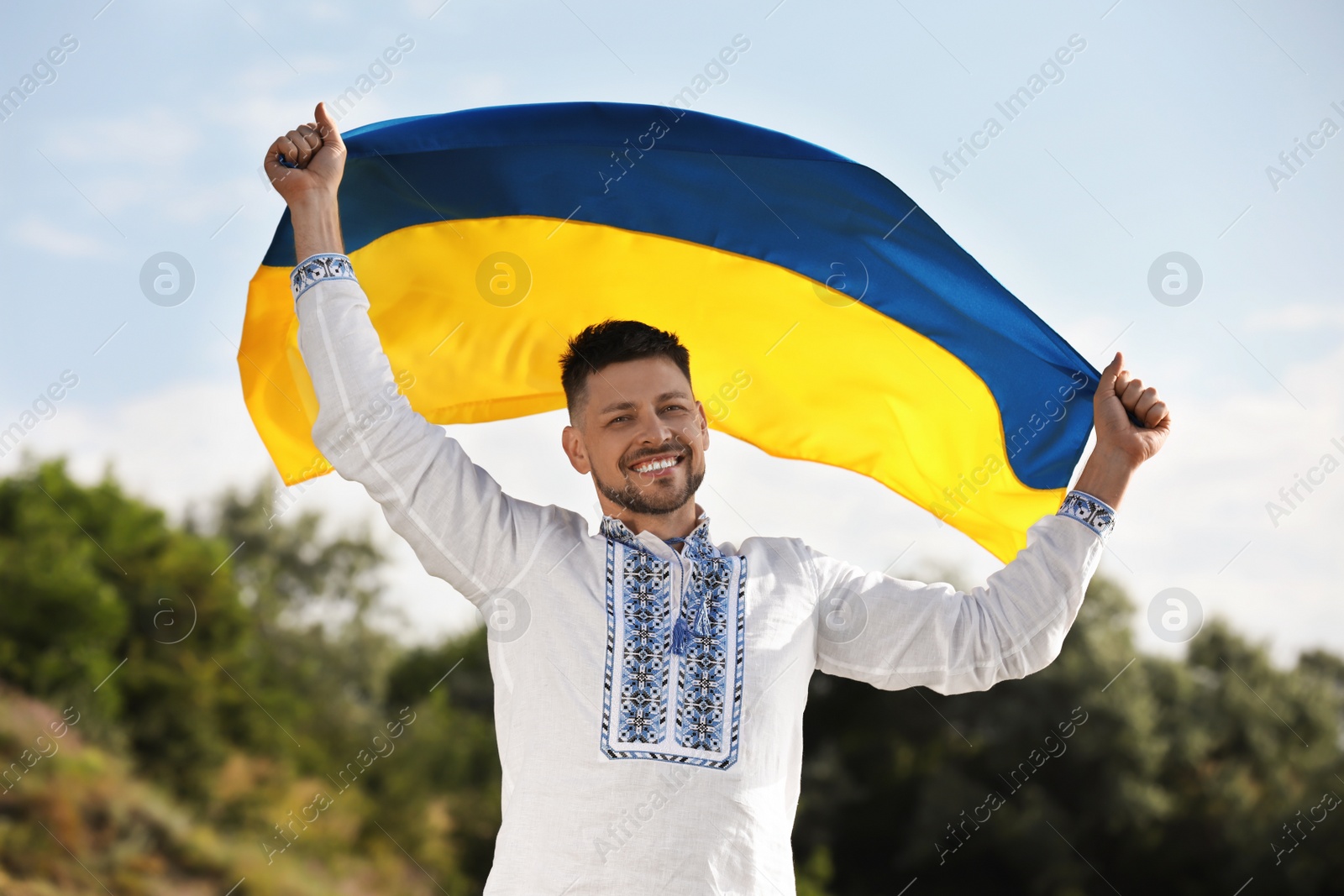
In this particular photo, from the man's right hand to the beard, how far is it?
1043 millimetres

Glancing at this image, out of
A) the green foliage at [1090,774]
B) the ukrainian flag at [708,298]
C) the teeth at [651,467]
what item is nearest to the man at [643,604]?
the teeth at [651,467]

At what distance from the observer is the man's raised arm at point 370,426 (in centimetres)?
268

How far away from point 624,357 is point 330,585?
32871 millimetres

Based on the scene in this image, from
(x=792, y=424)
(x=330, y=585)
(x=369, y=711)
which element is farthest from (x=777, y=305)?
(x=330, y=585)

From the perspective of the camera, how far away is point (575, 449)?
319cm

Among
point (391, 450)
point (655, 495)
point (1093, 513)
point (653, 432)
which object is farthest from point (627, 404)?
point (1093, 513)

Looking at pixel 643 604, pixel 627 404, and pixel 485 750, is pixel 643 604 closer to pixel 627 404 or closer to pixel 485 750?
pixel 627 404

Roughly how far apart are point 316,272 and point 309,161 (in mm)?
335

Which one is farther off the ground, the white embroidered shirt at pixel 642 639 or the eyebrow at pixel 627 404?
the eyebrow at pixel 627 404

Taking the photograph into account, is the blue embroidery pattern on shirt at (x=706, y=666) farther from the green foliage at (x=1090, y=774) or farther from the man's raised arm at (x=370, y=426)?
the green foliage at (x=1090, y=774)

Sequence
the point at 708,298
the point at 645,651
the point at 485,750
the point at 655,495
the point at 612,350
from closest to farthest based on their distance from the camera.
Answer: the point at 645,651 < the point at 655,495 < the point at 612,350 < the point at 708,298 < the point at 485,750

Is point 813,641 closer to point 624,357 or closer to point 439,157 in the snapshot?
point 624,357

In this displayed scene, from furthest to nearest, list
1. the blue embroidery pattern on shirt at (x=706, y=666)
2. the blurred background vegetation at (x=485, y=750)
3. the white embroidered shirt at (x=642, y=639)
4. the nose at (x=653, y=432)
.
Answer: the blurred background vegetation at (x=485, y=750) < the nose at (x=653, y=432) < the blue embroidery pattern on shirt at (x=706, y=666) < the white embroidered shirt at (x=642, y=639)

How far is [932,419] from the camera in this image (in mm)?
3904
